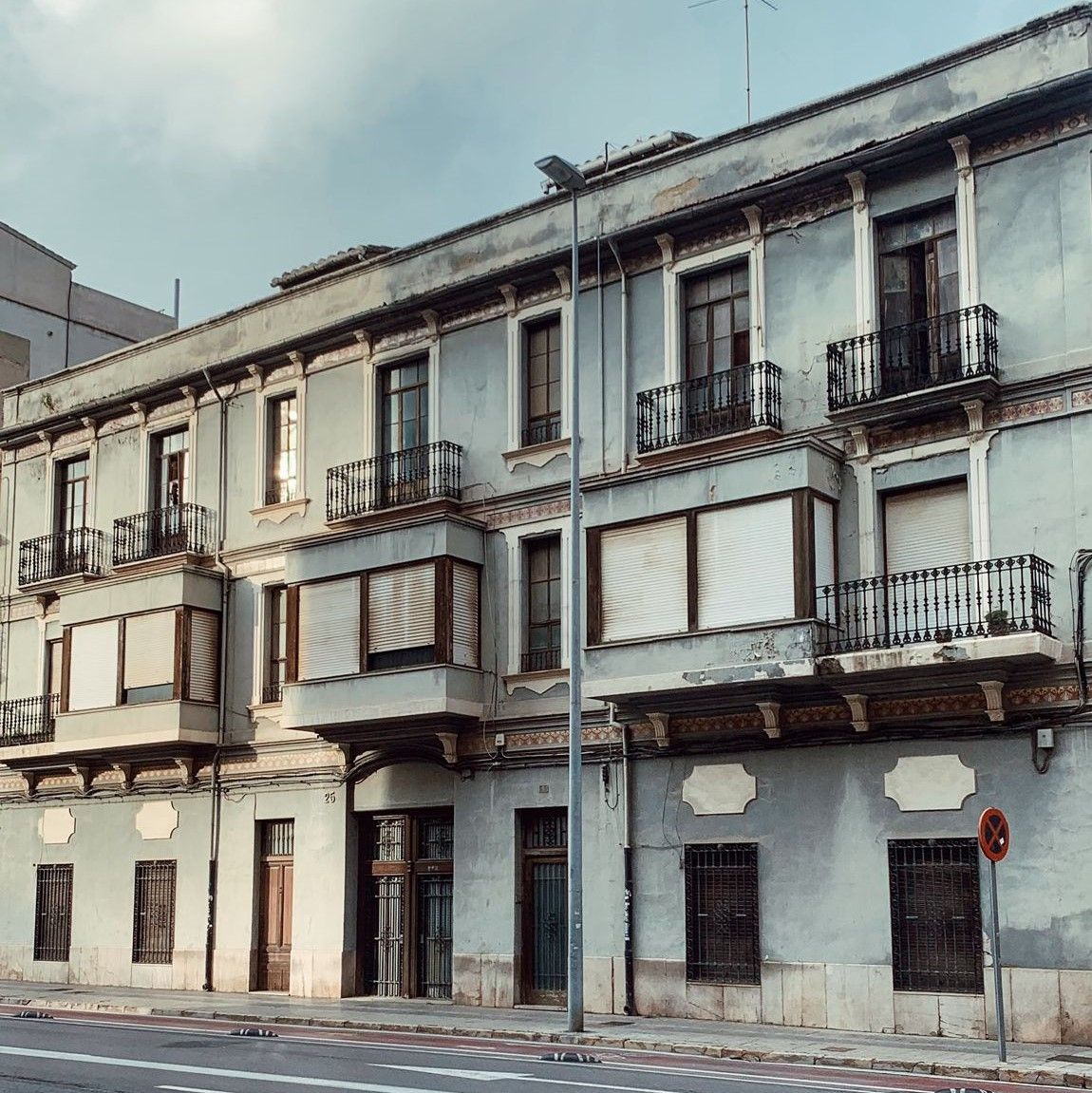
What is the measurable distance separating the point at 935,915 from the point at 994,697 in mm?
2876

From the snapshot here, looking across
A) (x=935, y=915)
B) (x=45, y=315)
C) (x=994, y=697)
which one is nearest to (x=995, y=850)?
(x=994, y=697)

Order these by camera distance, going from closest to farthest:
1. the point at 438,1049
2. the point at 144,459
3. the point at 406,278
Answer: the point at 438,1049, the point at 406,278, the point at 144,459

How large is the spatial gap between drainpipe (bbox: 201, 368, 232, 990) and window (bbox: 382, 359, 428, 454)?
4.01 meters

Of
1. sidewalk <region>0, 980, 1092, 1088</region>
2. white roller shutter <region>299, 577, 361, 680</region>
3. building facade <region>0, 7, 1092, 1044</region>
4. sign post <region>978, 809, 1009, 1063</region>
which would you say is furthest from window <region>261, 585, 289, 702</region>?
sign post <region>978, 809, 1009, 1063</region>

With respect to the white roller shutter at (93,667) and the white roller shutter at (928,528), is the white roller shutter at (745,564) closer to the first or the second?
the white roller shutter at (928,528)

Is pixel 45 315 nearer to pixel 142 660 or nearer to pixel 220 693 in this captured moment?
pixel 142 660

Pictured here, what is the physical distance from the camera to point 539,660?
24812 millimetres

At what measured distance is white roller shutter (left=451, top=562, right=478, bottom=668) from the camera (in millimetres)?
24828

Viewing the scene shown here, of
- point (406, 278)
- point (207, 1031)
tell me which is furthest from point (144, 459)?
point (207, 1031)

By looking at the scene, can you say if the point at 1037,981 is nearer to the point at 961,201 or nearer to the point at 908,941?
the point at 908,941

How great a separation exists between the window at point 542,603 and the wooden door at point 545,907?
2.35 metres

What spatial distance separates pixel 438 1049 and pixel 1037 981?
23.0ft

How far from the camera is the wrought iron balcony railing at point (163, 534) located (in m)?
29.8

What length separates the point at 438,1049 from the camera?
60.3 feet
